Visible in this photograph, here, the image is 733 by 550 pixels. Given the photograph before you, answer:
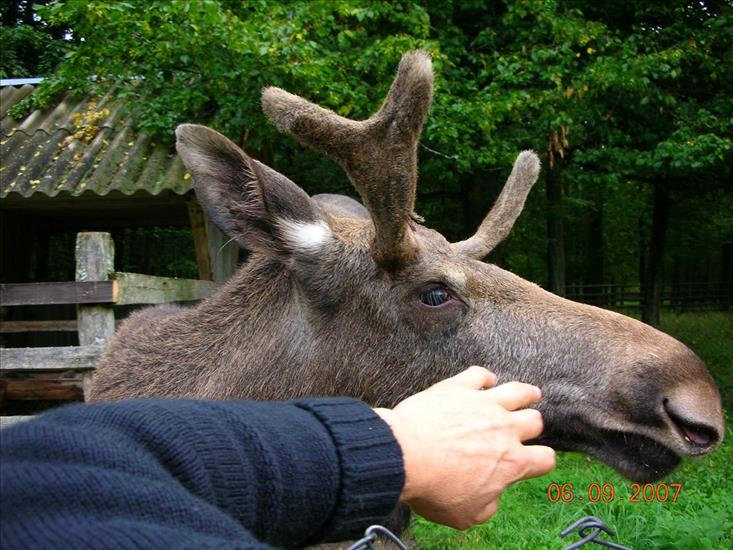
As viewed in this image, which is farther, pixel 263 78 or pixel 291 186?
pixel 263 78

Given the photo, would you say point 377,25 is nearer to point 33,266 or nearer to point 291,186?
point 291,186

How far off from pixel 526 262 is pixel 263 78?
1852 cm

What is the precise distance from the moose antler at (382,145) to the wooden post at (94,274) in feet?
11.9

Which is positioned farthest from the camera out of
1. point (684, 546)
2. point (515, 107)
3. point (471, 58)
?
point (471, 58)

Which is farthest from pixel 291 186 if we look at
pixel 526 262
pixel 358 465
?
pixel 526 262

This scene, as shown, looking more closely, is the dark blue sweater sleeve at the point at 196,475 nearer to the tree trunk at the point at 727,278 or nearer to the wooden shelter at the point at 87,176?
the wooden shelter at the point at 87,176

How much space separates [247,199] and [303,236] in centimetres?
28

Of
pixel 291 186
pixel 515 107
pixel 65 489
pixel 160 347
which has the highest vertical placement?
pixel 515 107

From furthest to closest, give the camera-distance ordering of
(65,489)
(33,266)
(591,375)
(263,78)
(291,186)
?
(33,266) < (263,78) < (291,186) < (591,375) < (65,489)

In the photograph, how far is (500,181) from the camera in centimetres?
1222

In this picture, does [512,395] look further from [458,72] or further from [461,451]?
[458,72]

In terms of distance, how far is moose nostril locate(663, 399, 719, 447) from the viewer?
212cm
